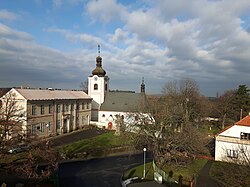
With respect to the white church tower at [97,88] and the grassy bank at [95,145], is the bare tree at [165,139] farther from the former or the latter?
the white church tower at [97,88]

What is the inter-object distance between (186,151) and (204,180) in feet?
15.3

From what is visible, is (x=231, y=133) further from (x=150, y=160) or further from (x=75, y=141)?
(x=75, y=141)

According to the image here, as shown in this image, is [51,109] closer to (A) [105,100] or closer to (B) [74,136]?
(B) [74,136]

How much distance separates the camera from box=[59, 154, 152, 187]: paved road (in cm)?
2316

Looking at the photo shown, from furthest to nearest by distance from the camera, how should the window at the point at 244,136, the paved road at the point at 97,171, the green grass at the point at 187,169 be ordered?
the window at the point at 244,136 → the green grass at the point at 187,169 → the paved road at the point at 97,171

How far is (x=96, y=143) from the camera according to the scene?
3809 cm

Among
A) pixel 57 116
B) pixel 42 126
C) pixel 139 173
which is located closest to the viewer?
pixel 139 173

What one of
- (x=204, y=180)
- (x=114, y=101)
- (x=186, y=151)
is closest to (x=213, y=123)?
(x=114, y=101)

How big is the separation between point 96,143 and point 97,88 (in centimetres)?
2152

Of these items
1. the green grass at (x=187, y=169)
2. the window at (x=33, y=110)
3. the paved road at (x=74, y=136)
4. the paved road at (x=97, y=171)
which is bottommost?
the paved road at (x=97, y=171)

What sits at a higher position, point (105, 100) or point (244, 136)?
point (105, 100)

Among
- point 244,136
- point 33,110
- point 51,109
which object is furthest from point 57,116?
point 244,136

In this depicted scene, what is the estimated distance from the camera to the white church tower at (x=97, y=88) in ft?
188

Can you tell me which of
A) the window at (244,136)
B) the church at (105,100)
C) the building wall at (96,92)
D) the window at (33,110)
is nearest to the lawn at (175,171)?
the window at (244,136)
